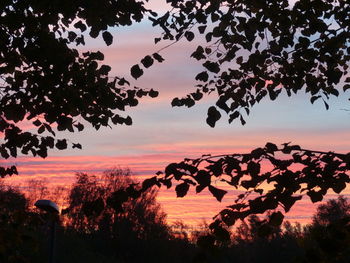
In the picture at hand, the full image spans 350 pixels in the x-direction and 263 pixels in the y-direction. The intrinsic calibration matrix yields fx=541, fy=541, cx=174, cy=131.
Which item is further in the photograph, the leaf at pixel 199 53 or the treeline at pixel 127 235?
the treeline at pixel 127 235

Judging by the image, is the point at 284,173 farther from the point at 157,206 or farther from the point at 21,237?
the point at 157,206

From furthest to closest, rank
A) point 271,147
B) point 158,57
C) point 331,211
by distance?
point 331,211 → point 158,57 → point 271,147

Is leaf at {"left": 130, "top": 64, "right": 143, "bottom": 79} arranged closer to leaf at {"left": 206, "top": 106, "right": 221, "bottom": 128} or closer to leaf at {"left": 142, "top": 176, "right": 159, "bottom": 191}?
leaf at {"left": 206, "top": 106, "right": 221, "bottom": 128}

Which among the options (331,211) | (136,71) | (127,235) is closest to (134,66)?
(136,71)

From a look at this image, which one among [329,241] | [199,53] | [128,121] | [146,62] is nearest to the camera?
[329,241]

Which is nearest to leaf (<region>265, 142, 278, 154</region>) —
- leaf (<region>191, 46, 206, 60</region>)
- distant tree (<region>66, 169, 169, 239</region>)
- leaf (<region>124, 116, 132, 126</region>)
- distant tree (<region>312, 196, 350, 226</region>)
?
leaf (<region>191, 46, 206, 60</region>)

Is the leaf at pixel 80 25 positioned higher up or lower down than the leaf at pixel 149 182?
higher up

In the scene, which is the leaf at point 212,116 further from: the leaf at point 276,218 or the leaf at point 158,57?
the leaf at point 158,57

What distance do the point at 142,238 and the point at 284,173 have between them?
88.9 feet

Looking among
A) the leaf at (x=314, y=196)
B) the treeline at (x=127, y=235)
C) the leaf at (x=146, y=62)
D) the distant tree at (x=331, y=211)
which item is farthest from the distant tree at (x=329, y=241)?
the distant tree at (x=331, y=211)

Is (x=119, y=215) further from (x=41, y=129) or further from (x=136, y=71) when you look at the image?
(x=136, y=71)

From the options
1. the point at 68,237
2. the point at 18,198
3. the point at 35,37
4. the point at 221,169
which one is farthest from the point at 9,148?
the point at 18,198

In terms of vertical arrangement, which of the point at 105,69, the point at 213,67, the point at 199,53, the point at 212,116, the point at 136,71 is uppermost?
the point at 199,53

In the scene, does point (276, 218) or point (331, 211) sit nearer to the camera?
point (276, 218)
